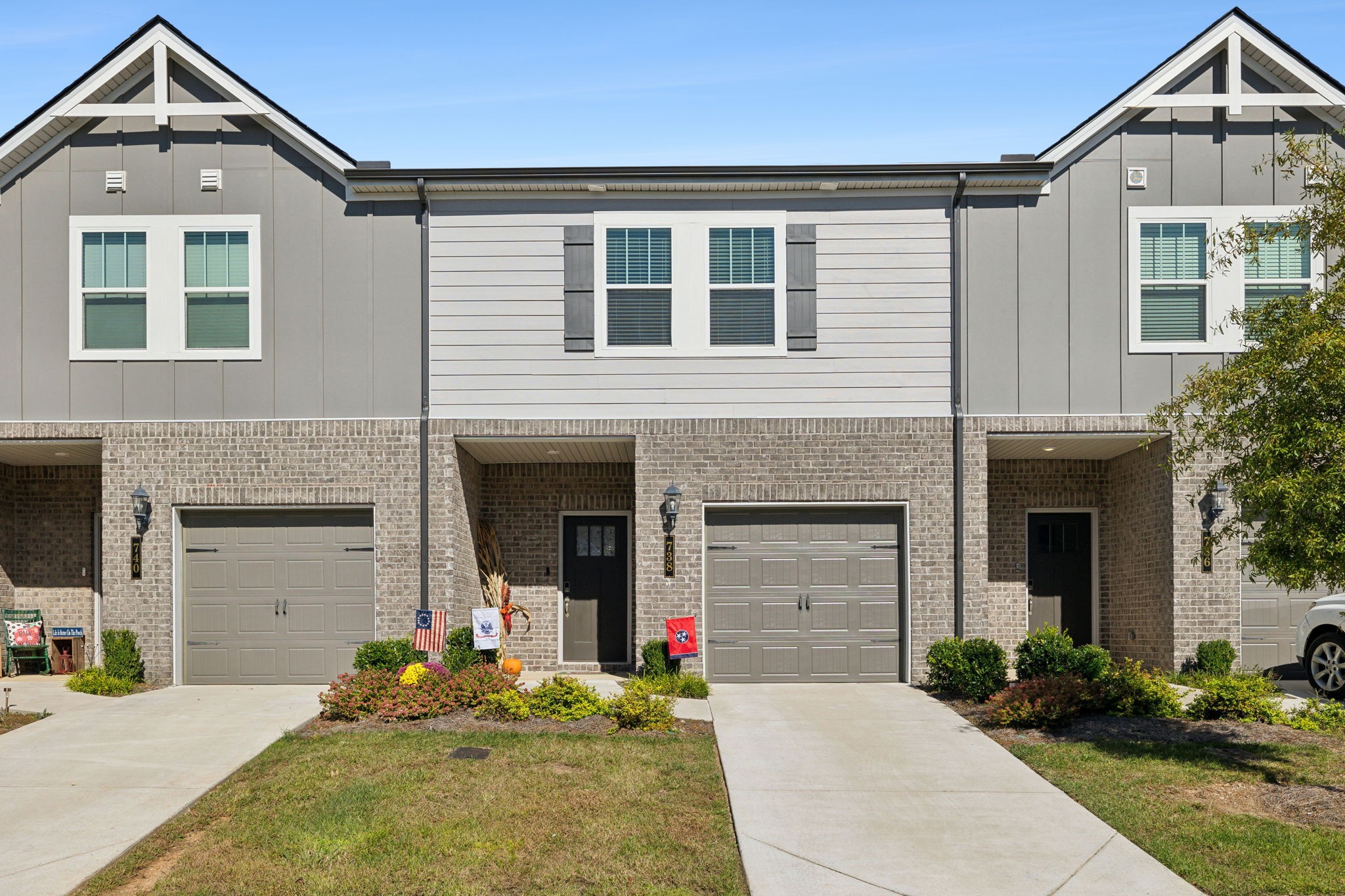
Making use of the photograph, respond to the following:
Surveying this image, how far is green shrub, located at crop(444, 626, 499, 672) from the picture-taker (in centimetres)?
1416

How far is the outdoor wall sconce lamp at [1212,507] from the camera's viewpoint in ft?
48.0

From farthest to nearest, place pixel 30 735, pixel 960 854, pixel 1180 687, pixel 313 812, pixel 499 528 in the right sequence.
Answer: pixel 499 528, pixel 1180 687, pixel 30 735, pixel 313 812, pixel 960 854

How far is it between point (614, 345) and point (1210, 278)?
765cm

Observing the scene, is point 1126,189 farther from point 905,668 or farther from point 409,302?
point 409,302

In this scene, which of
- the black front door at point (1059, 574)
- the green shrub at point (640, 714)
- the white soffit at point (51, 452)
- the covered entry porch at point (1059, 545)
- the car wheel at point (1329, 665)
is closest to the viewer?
the green shrub at point (640, 714)

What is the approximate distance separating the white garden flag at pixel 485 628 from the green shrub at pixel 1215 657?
8.78 meters

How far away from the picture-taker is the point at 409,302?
15.0 meters

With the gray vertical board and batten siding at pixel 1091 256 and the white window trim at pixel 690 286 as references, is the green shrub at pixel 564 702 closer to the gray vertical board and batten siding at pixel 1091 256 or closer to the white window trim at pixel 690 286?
the white window trim at pixel 690 286

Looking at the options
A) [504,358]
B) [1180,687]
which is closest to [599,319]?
[504,358]

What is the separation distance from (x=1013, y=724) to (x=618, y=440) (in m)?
6.02

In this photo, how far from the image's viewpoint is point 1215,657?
47.0 ft

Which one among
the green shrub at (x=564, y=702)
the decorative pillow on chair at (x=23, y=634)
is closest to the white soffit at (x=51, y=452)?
the decorative pillow on chair at (x=23, y=634)

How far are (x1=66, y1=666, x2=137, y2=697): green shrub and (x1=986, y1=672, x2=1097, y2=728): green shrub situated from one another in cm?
1017

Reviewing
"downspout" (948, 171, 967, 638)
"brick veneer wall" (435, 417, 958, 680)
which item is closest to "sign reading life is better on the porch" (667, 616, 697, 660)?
"brick veneer wall" (435, 417, 958, 680)
